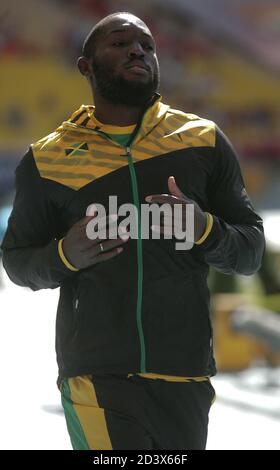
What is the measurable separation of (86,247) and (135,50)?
61 cm

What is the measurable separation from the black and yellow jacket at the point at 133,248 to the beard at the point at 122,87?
0.08 metres

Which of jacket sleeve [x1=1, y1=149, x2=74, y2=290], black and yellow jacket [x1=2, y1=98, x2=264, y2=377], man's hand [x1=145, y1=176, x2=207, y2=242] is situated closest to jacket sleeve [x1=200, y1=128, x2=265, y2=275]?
black and yellow jacket [x1=2, y1=98, x2=264, y2=377]

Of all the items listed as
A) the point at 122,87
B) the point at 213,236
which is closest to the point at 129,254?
the point at 213,236

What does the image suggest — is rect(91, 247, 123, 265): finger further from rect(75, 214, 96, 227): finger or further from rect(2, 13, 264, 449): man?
rect(75, 214, 96, 227): finger

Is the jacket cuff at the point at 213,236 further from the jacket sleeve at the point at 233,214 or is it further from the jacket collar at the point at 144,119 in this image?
the jacket collar at the point at 144,119

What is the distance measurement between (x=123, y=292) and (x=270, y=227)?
664 inches

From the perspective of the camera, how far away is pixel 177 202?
2799 millimetres

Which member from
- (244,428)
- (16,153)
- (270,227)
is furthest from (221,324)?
(16,153)

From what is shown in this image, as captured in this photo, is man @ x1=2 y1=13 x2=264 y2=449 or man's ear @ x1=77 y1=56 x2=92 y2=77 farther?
man's ear @ x1=77 y1=56 x2=92 y2=77

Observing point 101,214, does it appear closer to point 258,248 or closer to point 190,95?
point 258,248

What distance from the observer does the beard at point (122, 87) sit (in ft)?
10.1

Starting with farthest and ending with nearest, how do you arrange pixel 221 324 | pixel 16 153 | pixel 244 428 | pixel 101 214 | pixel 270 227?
pixel 16 153 → pixel 270 227 → pixel 221 324 → pixel 244 428 → pixel 101 214

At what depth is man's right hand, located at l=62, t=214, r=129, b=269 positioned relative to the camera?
2.85 metres

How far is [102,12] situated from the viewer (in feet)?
106
